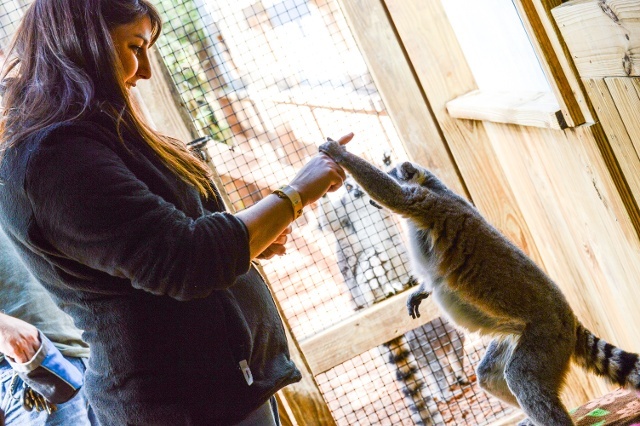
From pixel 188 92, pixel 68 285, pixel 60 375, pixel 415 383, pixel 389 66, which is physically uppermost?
pixel 188 92

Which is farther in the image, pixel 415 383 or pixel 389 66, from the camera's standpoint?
pixel 415 383

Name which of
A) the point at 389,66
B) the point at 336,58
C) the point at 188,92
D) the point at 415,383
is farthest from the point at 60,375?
the point at 336,58

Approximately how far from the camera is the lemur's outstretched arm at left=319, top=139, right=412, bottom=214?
85.9 inches

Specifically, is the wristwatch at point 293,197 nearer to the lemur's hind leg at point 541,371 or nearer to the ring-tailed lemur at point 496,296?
the ring-tailed lemur at point 496,296

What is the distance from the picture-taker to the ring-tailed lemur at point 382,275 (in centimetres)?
345

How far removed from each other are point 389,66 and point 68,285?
176 cm

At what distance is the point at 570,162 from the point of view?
6.61 ft

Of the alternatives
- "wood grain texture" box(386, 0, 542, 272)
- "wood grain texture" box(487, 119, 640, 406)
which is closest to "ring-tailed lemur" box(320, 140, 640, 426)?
"wood grain texture" box(487, 119, 640, 406)

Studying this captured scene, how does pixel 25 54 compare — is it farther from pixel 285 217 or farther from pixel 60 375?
pixel 60 375

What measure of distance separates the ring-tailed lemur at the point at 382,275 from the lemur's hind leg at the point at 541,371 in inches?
46.4

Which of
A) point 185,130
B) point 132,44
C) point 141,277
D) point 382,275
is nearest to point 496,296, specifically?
point 141,277

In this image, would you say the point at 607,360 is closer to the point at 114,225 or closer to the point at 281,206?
the point at 281,206

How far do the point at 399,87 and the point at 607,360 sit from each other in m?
1.39

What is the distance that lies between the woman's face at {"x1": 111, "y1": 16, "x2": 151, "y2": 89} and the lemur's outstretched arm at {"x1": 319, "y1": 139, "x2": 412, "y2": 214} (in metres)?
0.72
